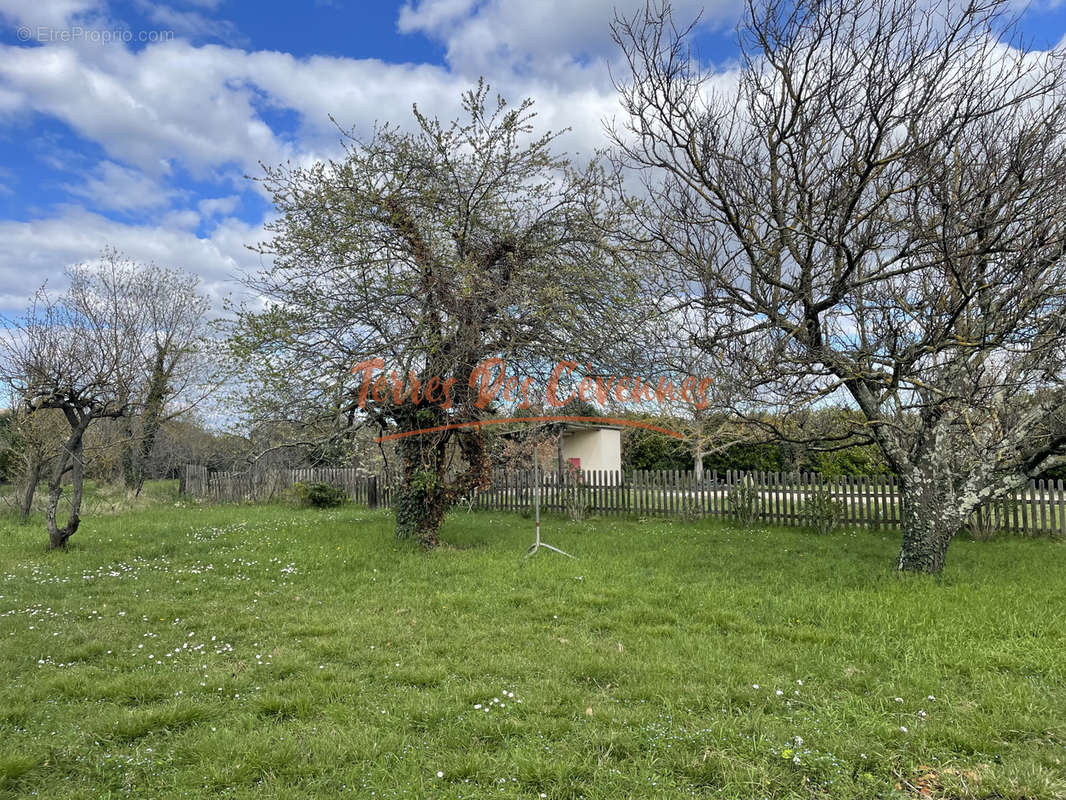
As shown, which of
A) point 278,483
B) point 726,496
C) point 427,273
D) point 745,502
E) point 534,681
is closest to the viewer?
point 534,681

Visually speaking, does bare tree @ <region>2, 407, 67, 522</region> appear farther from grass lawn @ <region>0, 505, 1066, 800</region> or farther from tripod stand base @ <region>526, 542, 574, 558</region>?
tripod stand base @ <region>526, 542, 574, 558</region>

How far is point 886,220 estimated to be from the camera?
19.5 ft

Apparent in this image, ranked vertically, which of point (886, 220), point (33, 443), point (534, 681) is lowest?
point (534, 681)

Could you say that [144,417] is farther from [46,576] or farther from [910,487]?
[910,487]

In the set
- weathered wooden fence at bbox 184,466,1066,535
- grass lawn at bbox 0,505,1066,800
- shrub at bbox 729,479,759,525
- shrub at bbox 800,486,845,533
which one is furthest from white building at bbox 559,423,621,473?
grass lawn at bbox 0,505,1066,800

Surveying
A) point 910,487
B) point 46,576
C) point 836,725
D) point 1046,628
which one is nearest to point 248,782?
point 836,725

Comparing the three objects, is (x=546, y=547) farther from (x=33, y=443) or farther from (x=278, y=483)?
(x=278, y=483)

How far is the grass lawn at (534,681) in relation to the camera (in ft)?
9.25

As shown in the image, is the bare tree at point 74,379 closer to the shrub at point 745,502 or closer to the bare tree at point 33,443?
the bare tree at point 33,443

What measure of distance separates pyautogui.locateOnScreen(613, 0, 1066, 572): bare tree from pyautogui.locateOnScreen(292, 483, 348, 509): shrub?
41.3 ft

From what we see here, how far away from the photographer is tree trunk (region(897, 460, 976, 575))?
22.3ft

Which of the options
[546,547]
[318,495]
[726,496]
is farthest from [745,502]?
[318,495]

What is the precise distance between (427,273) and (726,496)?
8.05 meters

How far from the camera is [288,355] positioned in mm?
7980
